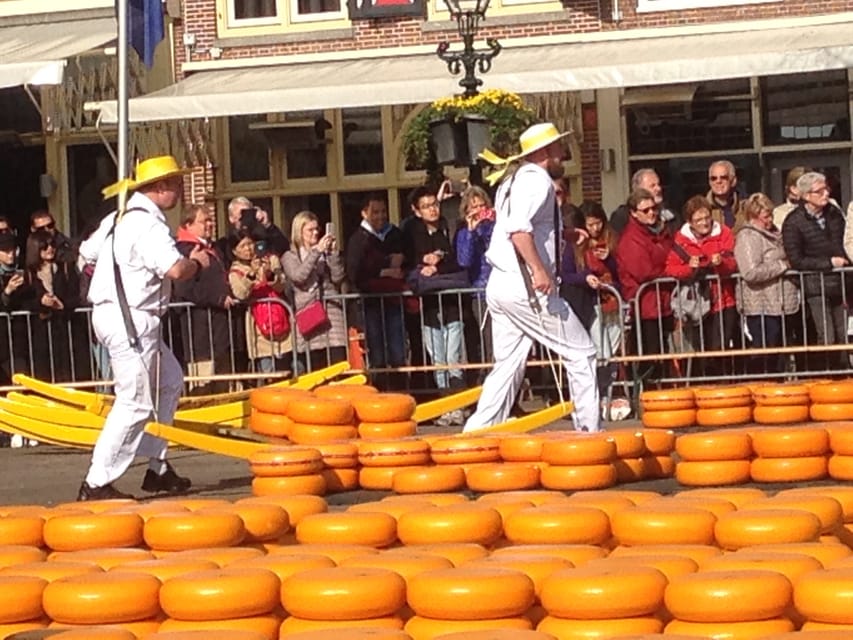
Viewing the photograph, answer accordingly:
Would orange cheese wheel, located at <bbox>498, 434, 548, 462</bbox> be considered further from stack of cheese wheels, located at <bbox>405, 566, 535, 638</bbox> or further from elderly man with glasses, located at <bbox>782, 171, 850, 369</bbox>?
elderly man with glasses, located at <bbox>782, 171, 850, 369</bbox>

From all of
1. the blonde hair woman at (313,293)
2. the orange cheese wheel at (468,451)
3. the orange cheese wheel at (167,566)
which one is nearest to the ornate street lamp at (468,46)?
the blonde hair woman at (313,293)

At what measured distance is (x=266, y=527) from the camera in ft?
25.0

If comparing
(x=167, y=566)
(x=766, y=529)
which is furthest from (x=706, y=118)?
(x=167, y=566)

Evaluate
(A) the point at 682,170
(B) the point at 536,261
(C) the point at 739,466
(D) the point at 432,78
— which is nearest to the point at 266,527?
(C) the point at 739,466

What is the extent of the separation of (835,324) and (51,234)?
6229 millimetres

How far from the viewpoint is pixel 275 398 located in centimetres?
1236

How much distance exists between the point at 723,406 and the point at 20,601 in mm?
6551

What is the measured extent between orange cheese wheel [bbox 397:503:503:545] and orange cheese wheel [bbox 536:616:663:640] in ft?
4.71

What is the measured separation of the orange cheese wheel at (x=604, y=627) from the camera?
5.73 m

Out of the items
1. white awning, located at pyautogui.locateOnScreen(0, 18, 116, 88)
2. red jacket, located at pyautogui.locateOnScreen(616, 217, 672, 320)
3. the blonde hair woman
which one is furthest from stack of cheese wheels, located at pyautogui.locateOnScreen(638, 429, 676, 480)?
white awning, located at pyautogui.locateOnScreen(0, 18, 116, 88)

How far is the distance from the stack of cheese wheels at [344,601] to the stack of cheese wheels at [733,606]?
2.73 ft

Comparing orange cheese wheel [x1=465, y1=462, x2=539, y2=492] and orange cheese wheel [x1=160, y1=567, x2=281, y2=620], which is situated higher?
orange cheese wheel [x1=160, y1=567, x2=281, y2=620]

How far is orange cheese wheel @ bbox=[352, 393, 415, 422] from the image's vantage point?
11.9 meters

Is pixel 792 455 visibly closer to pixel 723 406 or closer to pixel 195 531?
pixel 723 406
